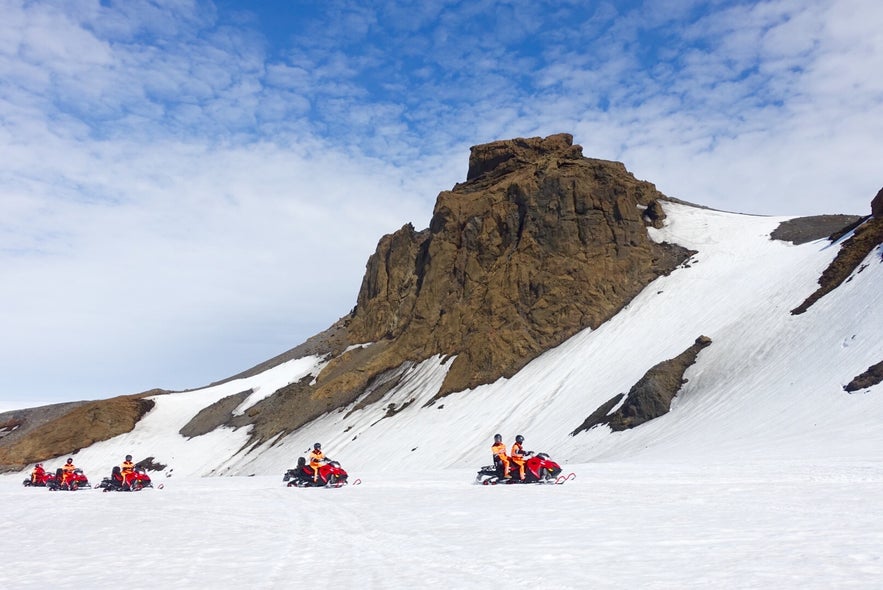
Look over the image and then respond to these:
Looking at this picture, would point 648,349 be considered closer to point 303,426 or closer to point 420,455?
point 420,455

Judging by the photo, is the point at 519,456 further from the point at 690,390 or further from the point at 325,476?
the point at 690,390

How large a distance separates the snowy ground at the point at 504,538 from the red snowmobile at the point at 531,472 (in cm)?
230

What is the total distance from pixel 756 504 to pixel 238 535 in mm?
8480

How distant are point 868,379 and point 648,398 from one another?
1044 cm

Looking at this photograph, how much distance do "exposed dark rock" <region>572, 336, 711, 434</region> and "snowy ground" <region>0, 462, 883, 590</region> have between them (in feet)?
54.8

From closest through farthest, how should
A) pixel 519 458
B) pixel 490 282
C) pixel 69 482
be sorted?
pixel 519 458 < pixel 69 482 < pixel 490 282

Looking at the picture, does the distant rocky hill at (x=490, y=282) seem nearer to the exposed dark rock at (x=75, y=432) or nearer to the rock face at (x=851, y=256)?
the exposed dark rock at (x=75, y=432)

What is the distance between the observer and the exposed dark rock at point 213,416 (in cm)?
6894

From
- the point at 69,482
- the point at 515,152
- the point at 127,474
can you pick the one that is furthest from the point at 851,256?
the point at 69,482

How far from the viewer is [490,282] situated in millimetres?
58938

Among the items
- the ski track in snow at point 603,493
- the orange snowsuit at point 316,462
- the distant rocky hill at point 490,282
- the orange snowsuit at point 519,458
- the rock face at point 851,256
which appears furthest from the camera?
the distant rocky hill at point 490,282

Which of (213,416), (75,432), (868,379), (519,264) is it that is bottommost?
(868,379)

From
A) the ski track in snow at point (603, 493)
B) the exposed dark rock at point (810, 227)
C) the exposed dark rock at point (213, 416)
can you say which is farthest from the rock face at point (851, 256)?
the exposed dark rock at point (213, 416)

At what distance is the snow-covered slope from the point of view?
26594mm
